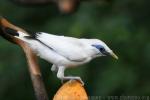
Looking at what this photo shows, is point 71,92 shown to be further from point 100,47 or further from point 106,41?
point 106,41

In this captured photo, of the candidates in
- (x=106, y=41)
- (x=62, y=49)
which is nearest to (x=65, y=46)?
(x=62, y=49)

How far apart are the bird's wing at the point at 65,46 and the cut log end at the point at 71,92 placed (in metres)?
0.05

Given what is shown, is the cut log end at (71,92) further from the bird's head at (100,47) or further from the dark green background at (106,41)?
the dark green background at (106,41)

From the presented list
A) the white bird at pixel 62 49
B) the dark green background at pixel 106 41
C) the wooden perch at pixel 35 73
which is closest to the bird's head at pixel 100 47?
the white bird at pixel 62 49

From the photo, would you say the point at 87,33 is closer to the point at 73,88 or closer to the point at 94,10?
the point at 94,10

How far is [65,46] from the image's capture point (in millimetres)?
1262

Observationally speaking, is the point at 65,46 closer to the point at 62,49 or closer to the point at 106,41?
the point at 62,49

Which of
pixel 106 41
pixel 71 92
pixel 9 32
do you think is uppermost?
pixel 9 32

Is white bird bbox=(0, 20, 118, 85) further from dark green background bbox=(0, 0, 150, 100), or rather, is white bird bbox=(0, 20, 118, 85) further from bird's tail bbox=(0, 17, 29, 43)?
dark green background bbox=(0, 0, 150, 100)

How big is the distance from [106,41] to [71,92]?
1275 millimetres

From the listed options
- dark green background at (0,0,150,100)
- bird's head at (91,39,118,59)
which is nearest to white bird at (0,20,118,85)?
bird's head at (91,39,118,59)

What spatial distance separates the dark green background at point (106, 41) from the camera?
250cm

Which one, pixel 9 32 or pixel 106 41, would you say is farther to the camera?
pixel 106 41

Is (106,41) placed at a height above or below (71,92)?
below
